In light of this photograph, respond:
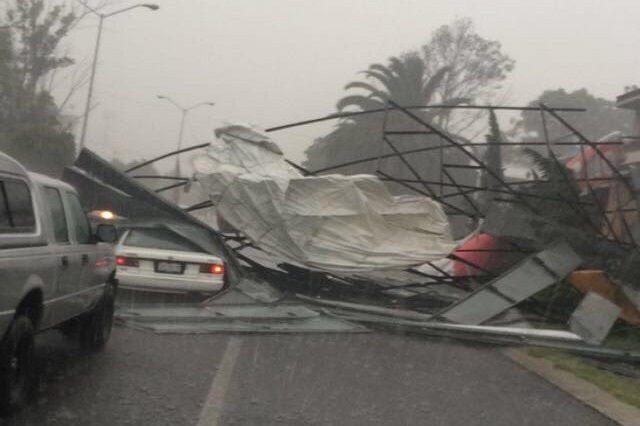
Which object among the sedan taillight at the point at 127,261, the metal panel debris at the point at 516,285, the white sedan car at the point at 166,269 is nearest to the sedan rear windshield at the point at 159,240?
the white sedan car at the point at 166,269

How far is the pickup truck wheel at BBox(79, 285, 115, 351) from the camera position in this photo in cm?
762

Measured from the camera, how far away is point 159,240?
1145 cm

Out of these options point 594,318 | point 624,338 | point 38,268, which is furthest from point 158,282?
point 624,338

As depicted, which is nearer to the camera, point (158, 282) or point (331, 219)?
point (158, 282)

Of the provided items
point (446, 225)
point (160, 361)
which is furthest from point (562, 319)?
point (160, 361)

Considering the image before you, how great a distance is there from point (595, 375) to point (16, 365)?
19.7 ft

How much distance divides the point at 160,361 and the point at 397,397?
2.34 m

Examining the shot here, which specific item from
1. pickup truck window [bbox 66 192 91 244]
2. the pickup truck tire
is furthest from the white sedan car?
the pickup truck tire

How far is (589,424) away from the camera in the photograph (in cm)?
628

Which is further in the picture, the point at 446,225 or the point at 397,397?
the point at 446,225

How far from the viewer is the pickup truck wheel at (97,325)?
7.62 meters

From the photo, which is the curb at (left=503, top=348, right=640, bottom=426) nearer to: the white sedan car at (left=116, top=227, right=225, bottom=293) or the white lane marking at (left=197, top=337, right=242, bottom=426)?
the white lane marking at (left=197, top=337, right=242, bottom=426)

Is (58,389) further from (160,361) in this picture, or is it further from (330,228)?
(330,228)

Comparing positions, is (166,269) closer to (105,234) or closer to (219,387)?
(105,234)
